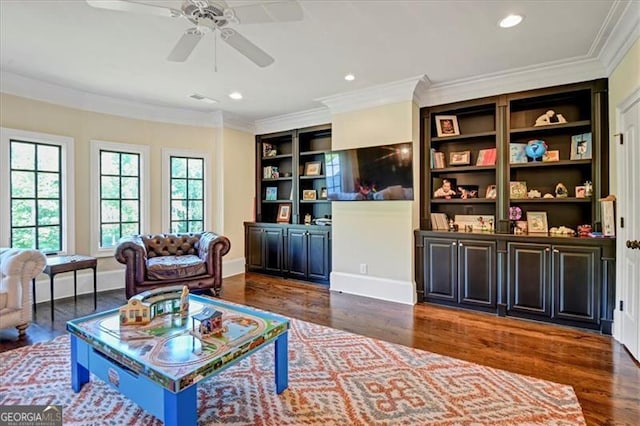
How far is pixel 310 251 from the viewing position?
548 centimetres

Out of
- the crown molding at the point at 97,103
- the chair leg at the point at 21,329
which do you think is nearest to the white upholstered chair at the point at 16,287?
the chair leg at the point at 21,329

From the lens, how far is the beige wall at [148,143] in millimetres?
4283

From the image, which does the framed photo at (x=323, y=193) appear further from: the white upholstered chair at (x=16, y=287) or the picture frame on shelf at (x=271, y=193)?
the white upholstered chair at (x=16, y=287)

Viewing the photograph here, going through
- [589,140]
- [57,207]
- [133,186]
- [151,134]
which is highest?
[151,134]

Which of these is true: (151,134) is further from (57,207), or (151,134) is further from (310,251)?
(310,251)

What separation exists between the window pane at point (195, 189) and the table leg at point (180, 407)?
4.59 meters

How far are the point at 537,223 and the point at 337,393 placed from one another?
3151mm

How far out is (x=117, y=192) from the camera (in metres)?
5.09

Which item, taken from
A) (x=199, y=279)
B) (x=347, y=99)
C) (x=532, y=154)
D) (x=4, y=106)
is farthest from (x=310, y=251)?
(x=4, y=106)

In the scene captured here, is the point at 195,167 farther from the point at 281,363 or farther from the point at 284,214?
the point at 281,363

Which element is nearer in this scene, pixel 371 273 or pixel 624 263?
pixel 624 263

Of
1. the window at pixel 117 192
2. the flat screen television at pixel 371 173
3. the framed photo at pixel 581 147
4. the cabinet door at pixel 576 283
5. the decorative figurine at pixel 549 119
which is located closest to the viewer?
the cabinet door at pixel 576 283

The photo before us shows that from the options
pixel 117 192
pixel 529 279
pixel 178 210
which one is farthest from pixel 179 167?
pixel 529 279

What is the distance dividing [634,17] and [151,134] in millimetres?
5720
